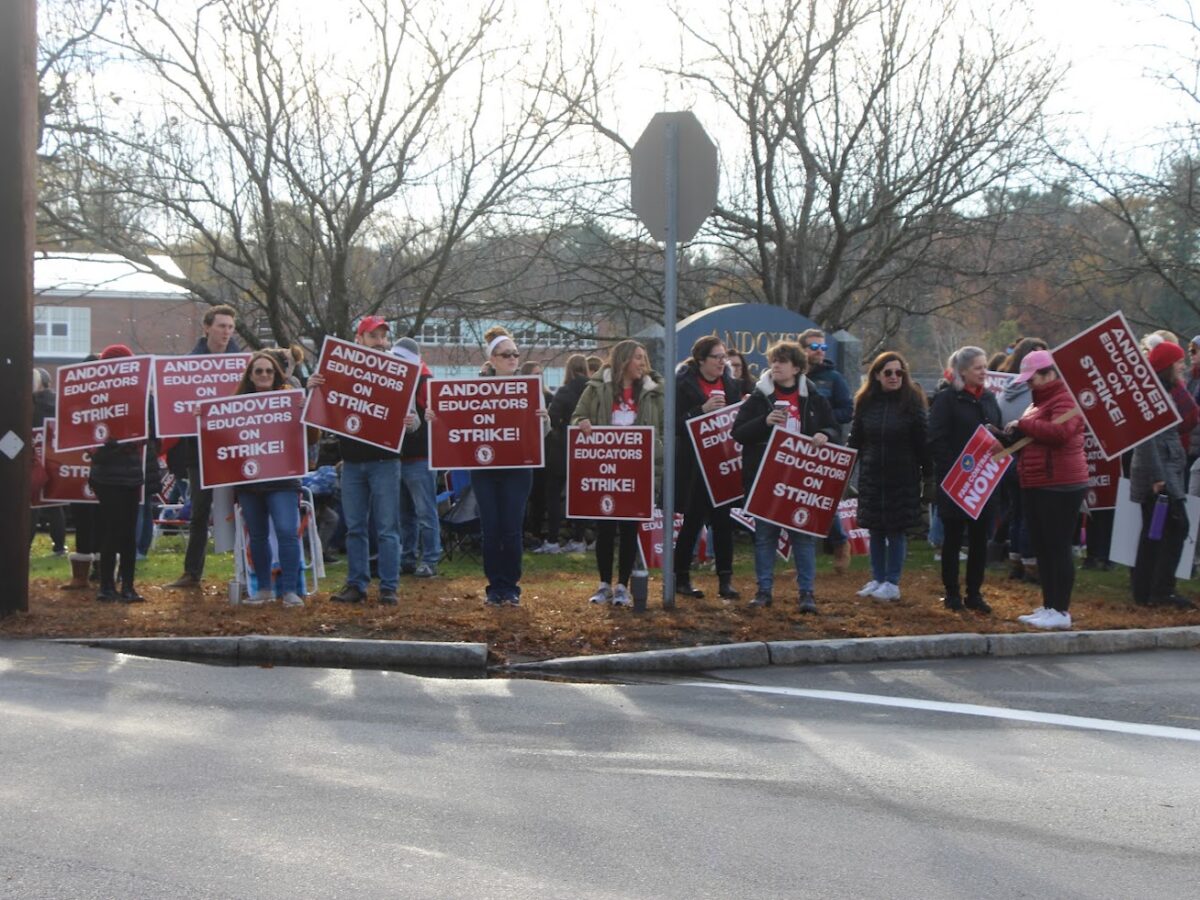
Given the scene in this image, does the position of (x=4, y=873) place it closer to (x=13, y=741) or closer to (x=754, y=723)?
(x=13, y=741)

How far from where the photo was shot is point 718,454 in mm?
11750

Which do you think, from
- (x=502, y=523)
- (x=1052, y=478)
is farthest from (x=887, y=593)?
(x=502, y=523)

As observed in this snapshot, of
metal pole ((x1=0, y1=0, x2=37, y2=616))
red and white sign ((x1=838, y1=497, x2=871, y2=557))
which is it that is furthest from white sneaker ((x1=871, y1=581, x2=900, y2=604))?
metal pole ((x1=0, y1=0, x2=37, y2=616))

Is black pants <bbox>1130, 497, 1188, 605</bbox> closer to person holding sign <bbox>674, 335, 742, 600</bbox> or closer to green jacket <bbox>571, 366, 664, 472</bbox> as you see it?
person holding sign <bbox>674, 335, 742, 600</bbox>

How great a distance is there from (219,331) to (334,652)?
3744 mm

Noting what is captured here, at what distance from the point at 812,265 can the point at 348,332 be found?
6.80m

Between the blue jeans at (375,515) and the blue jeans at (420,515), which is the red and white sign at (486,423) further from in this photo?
the blue jeans at (420,515)

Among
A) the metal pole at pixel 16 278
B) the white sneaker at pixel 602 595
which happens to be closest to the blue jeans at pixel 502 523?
the white sneaker at pixel 602 595

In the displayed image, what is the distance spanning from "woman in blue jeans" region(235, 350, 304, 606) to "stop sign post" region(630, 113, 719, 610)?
2636mm

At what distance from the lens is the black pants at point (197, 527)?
1188 cm

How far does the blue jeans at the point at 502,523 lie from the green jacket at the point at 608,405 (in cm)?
74

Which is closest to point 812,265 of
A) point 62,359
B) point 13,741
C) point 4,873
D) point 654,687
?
point 654,687

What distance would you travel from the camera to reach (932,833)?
566 cm

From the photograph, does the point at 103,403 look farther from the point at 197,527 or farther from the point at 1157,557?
the point at 1157,557
